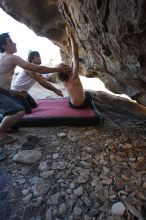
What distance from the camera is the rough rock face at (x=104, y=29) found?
344cm

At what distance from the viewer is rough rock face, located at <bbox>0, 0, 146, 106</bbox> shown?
11.3 feet

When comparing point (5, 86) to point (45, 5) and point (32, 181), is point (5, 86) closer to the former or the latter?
point (32, 181)

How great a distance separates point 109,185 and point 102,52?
8.49ft

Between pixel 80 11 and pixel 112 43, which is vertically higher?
pixel 80 11

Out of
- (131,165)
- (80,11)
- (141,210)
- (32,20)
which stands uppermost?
(32,20)

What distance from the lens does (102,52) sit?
16.2 feet

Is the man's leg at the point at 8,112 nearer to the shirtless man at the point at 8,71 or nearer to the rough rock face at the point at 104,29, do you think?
the shirtless man at the point at 8,71

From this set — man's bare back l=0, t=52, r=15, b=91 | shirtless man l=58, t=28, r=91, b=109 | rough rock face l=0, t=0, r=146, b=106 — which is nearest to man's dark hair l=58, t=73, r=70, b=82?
shirtless man l=58, t=28, r=91, b=109

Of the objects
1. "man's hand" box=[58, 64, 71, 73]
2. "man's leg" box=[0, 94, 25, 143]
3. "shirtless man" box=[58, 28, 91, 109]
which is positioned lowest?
"man's leg" box=[0, 94, 25, 143]

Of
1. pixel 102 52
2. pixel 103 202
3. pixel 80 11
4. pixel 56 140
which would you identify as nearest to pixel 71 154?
pixel 56 140

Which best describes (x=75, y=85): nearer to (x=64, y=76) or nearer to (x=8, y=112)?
(x=64, y=76)

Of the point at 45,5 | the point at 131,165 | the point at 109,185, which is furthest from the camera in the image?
the point at 45,5

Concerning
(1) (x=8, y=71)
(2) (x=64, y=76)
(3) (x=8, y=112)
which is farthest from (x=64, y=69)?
(3) (x=8, y=112)

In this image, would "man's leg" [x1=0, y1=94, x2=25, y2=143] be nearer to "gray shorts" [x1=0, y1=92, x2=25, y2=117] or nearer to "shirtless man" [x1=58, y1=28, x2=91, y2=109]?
"gray shorts" [x1=0, y1=92, x2=25, y2=117]
